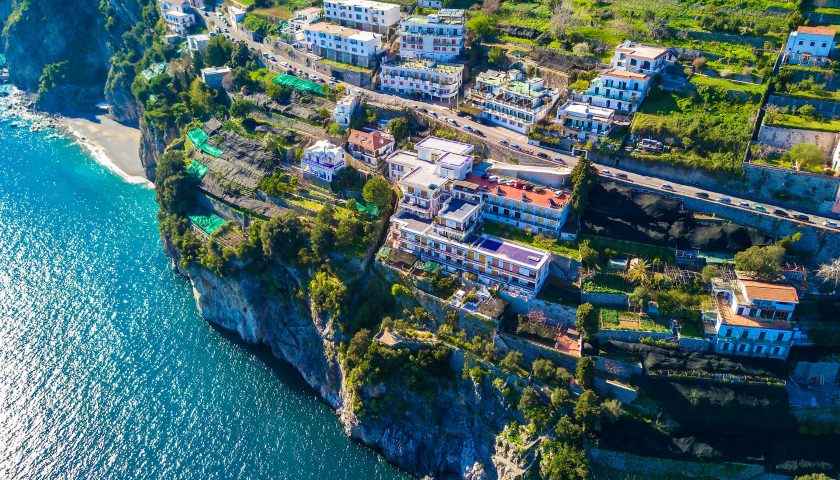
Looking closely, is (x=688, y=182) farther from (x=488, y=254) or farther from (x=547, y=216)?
(x=488, y=254)

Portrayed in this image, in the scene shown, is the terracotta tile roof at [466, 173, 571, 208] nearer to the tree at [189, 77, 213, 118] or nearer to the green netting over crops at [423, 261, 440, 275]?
the green netting over crops at [423, 261, 440, 275]

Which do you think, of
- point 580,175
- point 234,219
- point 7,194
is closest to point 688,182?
point 580,175

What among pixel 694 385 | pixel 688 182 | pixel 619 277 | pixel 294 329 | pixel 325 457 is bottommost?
pixel 325 457

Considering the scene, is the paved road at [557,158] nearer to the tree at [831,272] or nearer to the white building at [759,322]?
the tree at [831,272]

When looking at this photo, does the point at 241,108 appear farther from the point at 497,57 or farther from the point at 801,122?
the point at 801,122

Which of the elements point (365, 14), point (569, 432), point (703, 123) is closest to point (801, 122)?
point (703, 123)

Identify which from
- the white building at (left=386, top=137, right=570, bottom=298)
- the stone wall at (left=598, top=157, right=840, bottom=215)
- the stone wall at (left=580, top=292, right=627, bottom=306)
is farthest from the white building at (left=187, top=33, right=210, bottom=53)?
the stone wall at (left=580, top=292, right=627, bottom=306)
